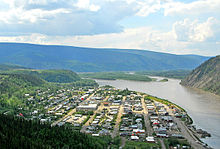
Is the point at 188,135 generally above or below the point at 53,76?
below

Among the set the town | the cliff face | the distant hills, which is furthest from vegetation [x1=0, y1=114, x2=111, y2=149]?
the distant hills

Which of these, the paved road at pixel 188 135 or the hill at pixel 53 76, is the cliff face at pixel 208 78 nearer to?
the paved road at pixel 188 135

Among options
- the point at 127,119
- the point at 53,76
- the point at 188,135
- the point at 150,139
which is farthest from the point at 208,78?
the point at 53,76

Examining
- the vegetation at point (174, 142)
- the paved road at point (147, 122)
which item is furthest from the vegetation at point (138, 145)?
the paved road at point (147, 122)

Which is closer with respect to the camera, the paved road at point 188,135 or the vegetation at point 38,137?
the vegetation at point 38,137

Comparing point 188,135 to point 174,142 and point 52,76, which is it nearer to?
point 174,142

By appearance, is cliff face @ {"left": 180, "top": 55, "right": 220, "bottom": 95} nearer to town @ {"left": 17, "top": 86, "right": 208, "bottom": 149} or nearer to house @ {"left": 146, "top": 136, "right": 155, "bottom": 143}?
town @ {"left": 17, "top": 86, "right": 208, "bottom": 149}
